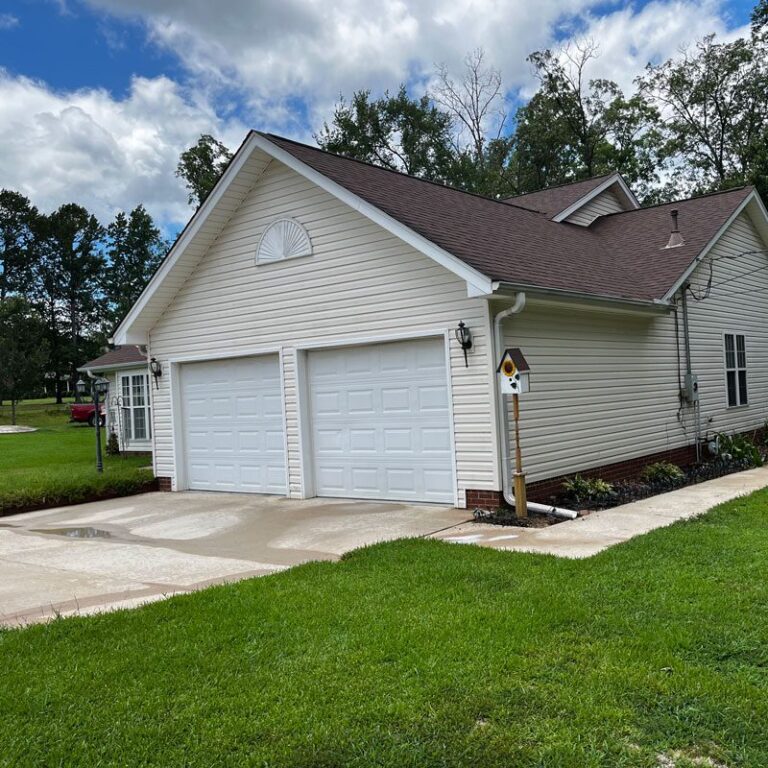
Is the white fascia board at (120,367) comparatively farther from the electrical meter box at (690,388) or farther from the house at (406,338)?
the electrical meter box at (690,388)

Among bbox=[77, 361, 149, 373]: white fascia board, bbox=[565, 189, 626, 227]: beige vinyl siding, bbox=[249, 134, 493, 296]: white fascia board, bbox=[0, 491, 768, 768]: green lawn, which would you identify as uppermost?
bbox=[565, 189, 626, 227]: beige vinyl siding

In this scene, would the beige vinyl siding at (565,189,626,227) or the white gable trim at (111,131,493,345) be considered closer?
the white gable trim at (111,131,493,345)

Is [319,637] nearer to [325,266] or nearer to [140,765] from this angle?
[140,765]

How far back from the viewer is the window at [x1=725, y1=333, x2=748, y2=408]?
1378cm

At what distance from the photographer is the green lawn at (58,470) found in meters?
11.3

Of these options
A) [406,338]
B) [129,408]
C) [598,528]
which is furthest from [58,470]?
[598,528]

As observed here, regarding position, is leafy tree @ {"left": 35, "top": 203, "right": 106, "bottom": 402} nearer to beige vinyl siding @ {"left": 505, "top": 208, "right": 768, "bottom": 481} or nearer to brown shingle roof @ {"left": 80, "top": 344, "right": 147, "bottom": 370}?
brown shingle roof @ {"left": 80, "top": 344, "right": 147, "bottom": 370}

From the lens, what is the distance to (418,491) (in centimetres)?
955

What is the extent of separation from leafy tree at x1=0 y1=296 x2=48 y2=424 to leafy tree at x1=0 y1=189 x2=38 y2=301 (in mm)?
19614

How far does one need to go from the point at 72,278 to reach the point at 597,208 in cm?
5241

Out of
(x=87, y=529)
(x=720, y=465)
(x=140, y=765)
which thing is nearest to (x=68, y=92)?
(x=87, y=529)

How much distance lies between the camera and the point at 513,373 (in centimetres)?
804

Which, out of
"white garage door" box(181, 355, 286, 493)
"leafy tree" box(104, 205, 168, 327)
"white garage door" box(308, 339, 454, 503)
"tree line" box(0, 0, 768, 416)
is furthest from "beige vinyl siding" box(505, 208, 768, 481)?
"leafy tree" box(104, 205, 168, 327)

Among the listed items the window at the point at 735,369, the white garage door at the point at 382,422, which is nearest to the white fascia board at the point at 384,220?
the white garage door at the point at 382,422
